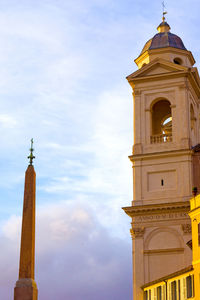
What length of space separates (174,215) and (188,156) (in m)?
5.00

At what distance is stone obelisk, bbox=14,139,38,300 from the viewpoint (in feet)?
102

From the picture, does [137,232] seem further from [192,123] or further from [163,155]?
[192,123]

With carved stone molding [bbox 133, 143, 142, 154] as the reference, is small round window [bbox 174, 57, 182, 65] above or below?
above

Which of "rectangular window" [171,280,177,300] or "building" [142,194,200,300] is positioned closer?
"building" [142,194,200,300]

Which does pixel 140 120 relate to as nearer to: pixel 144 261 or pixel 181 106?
pixel 181 106

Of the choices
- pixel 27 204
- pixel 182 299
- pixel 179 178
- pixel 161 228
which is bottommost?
pixel 182 299

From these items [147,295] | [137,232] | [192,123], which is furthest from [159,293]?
[192,123]

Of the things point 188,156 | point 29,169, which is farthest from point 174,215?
point 29,169

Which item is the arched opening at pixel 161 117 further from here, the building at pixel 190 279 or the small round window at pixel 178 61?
the building at pixel 190 279

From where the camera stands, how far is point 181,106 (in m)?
57.2

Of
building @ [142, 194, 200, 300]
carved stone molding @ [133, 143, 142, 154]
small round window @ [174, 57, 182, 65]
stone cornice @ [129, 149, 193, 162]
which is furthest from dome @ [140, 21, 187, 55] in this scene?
building @ [142, 194, 200, 300]

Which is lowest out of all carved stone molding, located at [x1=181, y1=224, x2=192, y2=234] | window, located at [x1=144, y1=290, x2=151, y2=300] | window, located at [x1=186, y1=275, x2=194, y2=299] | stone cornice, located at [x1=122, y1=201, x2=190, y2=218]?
window, located at [x1=186, y1=275, x2=194, y2=299]

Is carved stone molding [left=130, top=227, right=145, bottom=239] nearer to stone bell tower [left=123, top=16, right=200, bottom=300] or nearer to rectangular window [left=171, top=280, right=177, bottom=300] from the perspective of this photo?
stone bell tower [left=123, top=16, right=200, bottom=300]

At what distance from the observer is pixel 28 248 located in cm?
3172
